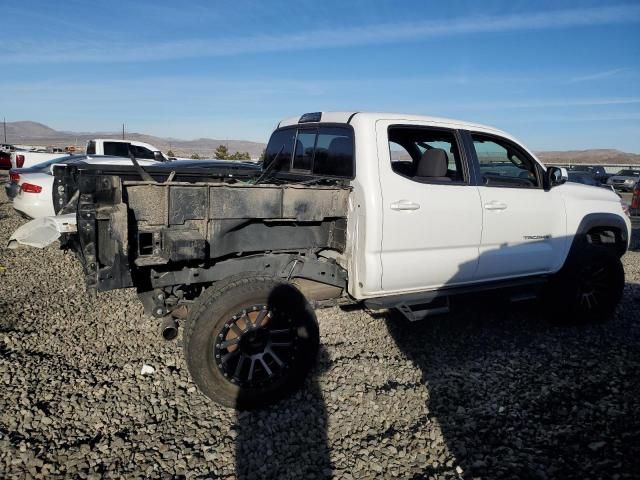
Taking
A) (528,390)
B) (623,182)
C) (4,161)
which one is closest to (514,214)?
(528,390)

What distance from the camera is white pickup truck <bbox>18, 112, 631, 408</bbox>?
310 centimetres

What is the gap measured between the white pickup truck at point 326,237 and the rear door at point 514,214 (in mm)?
15

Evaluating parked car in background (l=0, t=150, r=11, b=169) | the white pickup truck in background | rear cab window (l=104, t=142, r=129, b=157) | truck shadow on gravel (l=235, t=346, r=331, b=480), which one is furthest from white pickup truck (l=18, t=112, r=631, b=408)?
parked car in background (l=0, t=150, r=11, b=169)

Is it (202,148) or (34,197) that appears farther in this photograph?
(202,148)

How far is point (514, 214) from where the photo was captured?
14.0 ft

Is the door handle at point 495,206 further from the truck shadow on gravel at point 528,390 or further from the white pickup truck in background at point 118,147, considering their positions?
the white pickup truck in background at point 118,147

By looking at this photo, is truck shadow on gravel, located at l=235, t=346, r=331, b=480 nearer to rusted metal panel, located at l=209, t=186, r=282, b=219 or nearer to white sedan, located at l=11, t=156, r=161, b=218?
rusted metal panel, located at l=209, t=186, r=282, b=219

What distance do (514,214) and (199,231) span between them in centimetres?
280

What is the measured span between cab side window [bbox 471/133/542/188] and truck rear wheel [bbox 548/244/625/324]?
99 centimetres

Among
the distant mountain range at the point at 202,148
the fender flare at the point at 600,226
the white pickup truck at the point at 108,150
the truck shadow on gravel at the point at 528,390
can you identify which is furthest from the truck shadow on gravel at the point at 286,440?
the distant mountain range at the point at 202,148

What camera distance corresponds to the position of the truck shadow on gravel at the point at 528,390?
286cm

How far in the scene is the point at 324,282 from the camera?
12.3 feet

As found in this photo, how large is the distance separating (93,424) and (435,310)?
2.68m

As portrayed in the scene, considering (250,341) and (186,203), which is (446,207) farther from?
(186,203)
